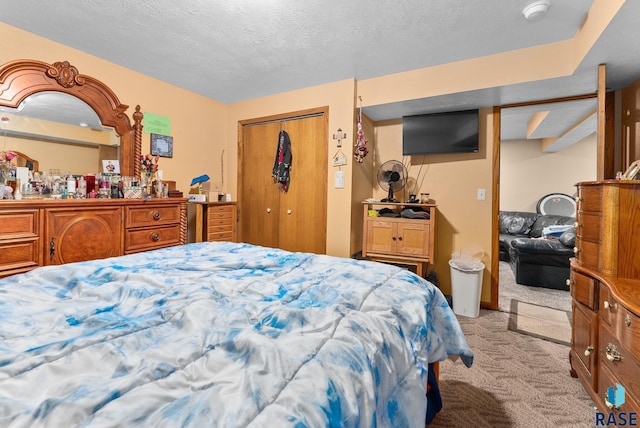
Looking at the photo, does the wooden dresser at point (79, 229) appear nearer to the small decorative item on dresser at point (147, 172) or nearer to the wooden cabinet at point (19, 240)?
the wooden cabinet at point (19, 240)

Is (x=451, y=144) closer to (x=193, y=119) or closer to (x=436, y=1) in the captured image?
(x=436, y=1)

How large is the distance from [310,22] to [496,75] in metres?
1.68

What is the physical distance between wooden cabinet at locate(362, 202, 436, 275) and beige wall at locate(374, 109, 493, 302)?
38 centimetres

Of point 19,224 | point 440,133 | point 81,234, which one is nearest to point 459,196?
point 440,133

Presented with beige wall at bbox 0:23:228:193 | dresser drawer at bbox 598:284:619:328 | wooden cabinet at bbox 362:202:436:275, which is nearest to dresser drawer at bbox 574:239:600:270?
dresser drawer at bbox 598:284:619:328

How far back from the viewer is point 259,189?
3744 millimetres

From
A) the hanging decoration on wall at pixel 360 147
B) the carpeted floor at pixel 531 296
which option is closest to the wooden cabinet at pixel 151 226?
the hanging decoration on wall at pixel 360 147

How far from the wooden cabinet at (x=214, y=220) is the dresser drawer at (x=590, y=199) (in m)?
3.14

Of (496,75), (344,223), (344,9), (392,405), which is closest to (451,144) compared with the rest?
(496,75)

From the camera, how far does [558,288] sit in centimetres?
355

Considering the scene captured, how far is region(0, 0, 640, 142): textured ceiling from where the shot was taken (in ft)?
6.37

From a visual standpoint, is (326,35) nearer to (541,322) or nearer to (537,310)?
(541,322)

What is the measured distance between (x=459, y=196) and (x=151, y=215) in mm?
3145

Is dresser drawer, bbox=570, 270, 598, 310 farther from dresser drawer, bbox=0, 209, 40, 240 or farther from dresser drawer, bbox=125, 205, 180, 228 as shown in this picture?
dresser drawer, bbox=0, 209, 40, 240
